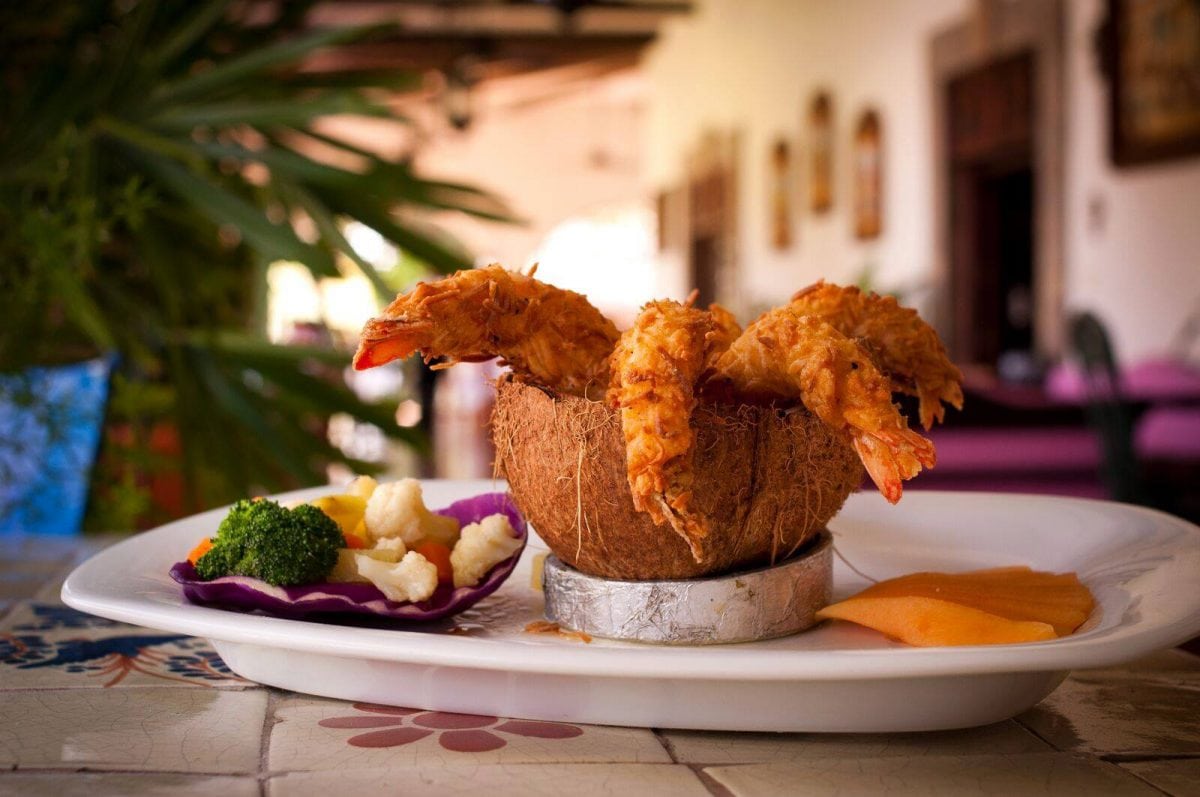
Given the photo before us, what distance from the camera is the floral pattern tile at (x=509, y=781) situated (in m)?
0.65

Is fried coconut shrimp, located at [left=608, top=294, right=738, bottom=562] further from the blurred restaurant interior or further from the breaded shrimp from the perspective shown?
the blurred restaurant interior

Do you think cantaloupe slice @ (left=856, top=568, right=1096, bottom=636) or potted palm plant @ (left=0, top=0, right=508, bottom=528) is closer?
cantaloupe slice @ (left=856, top=568, right=1096, bottom=636)

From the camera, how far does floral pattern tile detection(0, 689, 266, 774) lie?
701mm

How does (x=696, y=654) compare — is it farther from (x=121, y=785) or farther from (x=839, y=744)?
(x=121, y=785)

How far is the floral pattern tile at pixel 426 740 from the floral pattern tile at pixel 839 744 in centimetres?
2

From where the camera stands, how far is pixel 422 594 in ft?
2.99

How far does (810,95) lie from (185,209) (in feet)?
23.7

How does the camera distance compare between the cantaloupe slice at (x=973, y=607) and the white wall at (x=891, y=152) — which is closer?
the cantaloupe slice at (x=973, y=607)

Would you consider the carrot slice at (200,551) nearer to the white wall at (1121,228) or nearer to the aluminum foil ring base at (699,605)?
the aluminum foil ring base at (699,605)

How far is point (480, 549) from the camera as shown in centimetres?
98

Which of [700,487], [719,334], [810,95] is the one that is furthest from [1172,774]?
[810,95]

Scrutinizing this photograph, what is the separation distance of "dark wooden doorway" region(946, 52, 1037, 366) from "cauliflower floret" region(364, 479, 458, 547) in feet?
19.0

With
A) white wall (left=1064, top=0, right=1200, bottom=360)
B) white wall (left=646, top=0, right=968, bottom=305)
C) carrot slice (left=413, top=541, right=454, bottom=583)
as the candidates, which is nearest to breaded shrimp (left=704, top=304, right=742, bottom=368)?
carrot slice (left=413, top=541, right=454, bottom=583)

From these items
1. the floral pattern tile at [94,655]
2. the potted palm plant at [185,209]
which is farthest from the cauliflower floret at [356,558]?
the potted palm plant at [185,209]
